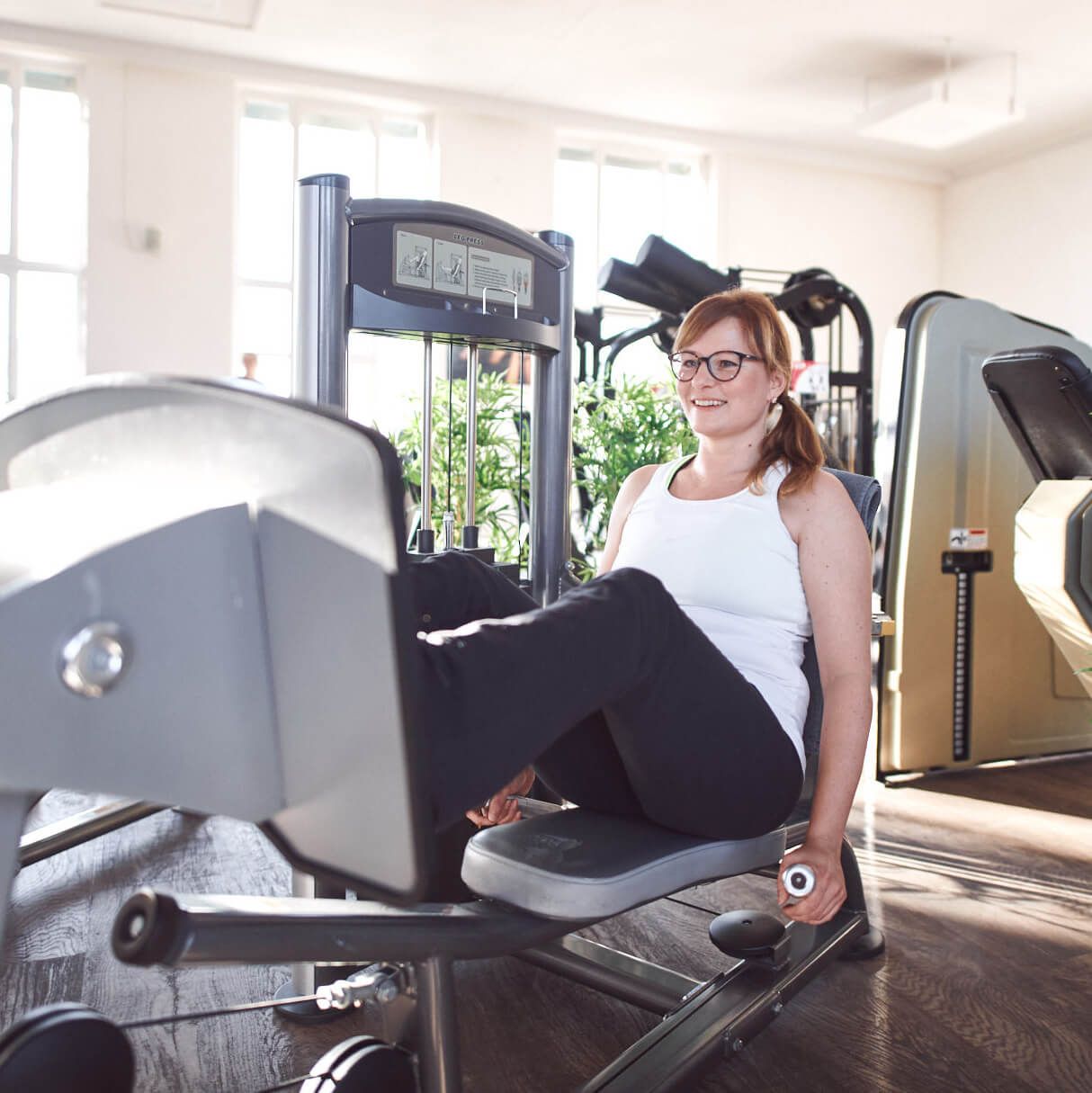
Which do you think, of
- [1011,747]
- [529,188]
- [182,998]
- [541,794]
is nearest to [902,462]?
[1011,747]

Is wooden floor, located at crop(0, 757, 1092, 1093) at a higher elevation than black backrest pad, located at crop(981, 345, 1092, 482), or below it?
below

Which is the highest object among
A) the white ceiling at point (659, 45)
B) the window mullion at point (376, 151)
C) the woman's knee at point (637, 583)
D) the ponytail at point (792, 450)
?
the white ceiling at point (659, 45)

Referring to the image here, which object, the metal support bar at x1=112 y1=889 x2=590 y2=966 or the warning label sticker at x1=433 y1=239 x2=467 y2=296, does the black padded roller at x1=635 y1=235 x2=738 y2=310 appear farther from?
the metal support bar at x1=112 y1=889 x2=590 y2=966

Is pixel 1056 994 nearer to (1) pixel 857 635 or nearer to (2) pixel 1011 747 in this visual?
(1) pixel 857 635

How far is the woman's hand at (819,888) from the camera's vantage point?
123 centimetres

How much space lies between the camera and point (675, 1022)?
1322 millimetres

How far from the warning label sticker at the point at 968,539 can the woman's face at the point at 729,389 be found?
59.2 inches

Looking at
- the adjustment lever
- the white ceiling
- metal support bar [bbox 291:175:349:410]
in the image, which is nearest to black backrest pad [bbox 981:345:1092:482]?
the adjustment lever

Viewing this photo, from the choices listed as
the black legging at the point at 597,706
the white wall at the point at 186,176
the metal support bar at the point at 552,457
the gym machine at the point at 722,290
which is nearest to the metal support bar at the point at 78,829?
the metal support bar at the point at 552,457

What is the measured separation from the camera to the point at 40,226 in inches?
252

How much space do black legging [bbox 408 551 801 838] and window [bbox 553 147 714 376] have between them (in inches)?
252

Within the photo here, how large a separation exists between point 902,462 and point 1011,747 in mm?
886

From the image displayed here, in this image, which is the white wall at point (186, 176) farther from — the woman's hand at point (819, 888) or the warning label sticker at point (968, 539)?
the woman's hand at point (819, 888)

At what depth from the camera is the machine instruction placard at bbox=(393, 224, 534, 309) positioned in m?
1.67
